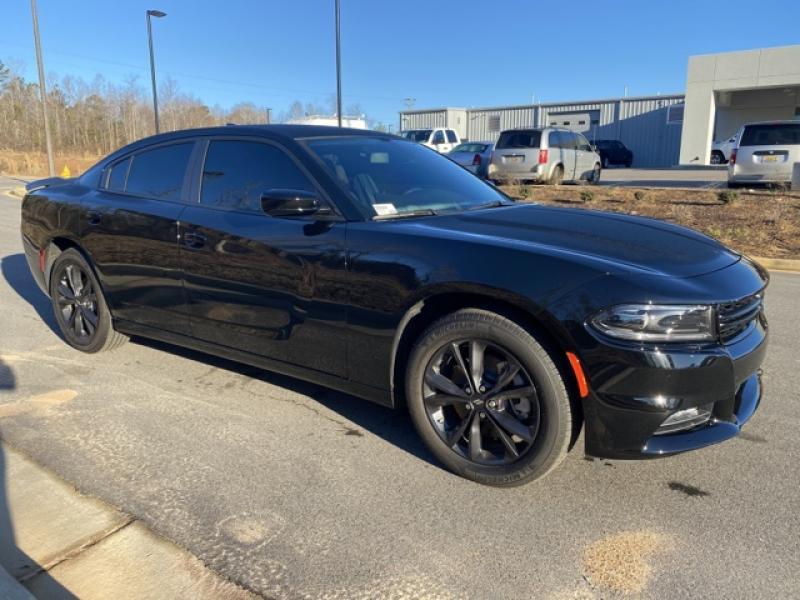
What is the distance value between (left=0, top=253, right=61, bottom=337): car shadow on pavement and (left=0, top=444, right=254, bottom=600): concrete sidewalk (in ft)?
9.89

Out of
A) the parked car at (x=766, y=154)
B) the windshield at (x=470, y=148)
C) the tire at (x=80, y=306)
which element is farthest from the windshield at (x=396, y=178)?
the windshield at (x=470, y=148)

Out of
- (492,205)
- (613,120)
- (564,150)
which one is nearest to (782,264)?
(492,205)

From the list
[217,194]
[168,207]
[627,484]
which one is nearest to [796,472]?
[627,484]

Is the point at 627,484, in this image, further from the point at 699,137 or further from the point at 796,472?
the point at 699,137

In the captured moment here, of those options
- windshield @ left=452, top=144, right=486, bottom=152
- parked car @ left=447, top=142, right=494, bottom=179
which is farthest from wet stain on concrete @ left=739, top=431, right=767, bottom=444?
windshield @ left=452, top=144, right=486, bottom=152

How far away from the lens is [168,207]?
412 centimetres

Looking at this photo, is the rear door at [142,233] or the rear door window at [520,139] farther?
the rear door window at [520,139]

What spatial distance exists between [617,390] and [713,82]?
3829cm

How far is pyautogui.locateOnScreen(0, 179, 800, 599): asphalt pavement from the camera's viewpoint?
92.4 inches

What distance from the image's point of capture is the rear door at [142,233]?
4090mm

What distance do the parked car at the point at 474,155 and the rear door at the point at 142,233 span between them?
17.7m

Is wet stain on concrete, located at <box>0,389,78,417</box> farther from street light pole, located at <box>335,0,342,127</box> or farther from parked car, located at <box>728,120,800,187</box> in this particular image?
street light pole, located at <box>335,0,342,127</box>

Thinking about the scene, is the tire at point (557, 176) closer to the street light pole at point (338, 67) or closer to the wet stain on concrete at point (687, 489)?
the street light pole at point (338, 67)

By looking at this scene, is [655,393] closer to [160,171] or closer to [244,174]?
[244,174]
